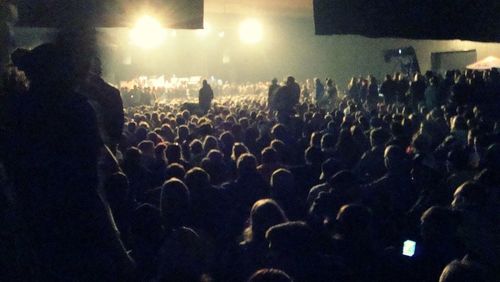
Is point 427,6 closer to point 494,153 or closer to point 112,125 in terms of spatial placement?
point 494,153

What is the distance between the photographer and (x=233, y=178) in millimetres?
7387

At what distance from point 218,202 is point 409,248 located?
208 cm

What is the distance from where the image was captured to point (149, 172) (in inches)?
276

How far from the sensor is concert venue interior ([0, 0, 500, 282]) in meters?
2.88

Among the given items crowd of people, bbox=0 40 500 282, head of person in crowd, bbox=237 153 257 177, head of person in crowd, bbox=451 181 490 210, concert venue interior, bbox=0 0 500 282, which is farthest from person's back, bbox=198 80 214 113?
head of person in crowd, bbox=451 181 490 210

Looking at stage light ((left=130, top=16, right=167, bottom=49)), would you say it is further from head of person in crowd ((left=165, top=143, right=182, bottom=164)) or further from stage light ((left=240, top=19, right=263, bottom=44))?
head of person in crowd ((left=165, top=143, right=182, bottom=164))

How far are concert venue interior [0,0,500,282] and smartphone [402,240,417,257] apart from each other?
1 cm

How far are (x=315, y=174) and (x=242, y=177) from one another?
1210 mm

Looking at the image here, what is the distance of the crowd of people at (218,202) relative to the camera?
9.43 feet

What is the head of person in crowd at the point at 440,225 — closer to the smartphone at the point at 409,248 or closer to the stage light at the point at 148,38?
the smartphone at the point at 409,248

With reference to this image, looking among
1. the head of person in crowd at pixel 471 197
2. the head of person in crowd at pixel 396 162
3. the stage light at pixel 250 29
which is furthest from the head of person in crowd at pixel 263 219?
Answer: the stage light at pixel 250 29

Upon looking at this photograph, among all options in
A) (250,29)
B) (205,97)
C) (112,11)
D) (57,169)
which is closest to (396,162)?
(57,169)

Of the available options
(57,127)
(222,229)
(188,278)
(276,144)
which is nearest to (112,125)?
(222,229)

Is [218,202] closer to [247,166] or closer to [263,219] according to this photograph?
[247,166]
